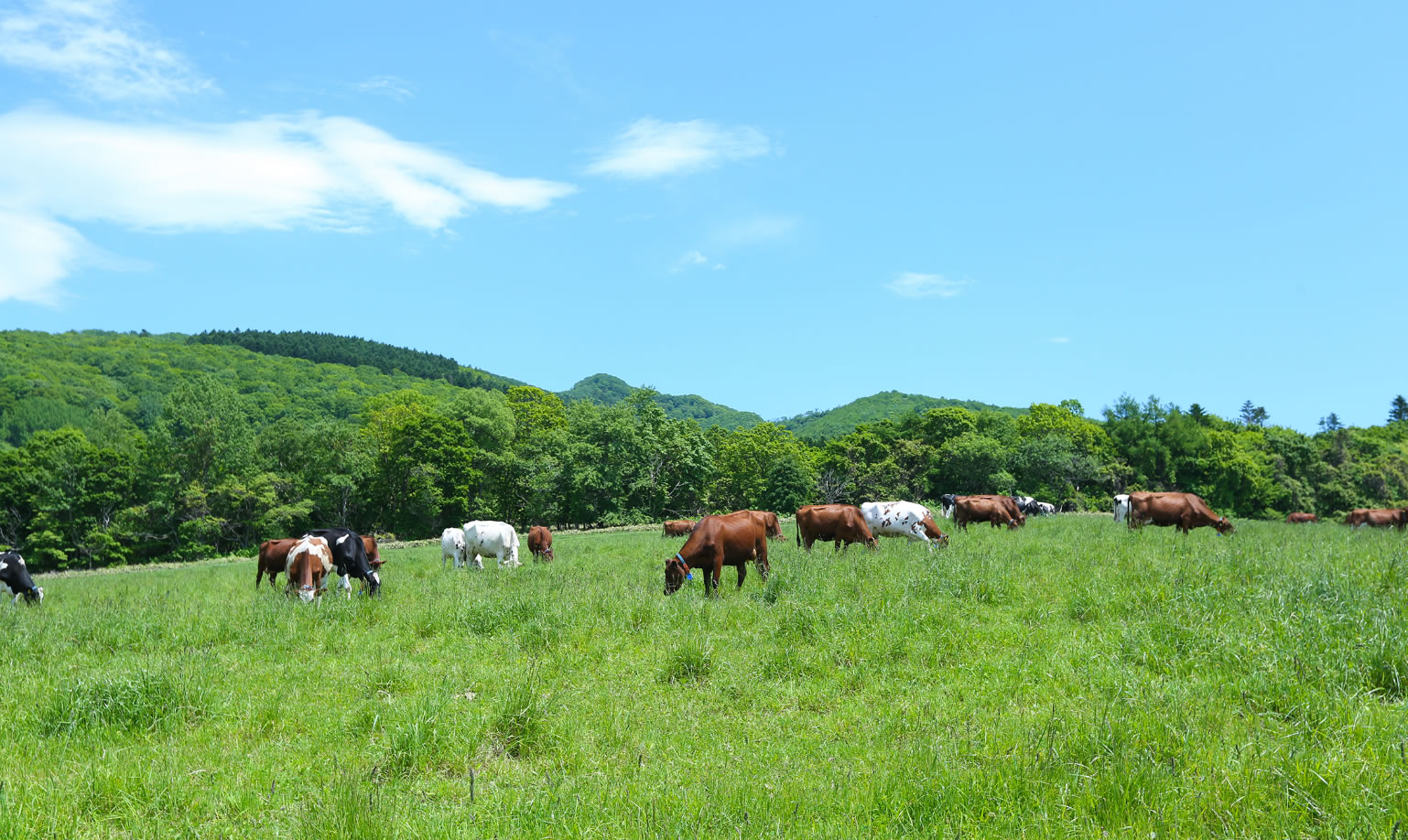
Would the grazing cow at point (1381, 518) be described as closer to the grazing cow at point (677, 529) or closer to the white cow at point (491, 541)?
the grazing cow at point (677, 529)

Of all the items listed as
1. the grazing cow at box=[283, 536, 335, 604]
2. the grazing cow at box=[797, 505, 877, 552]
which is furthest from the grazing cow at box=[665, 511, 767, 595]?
the grazing cow at box=[283, 536, 335, 604]

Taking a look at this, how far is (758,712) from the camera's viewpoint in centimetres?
Result: 673

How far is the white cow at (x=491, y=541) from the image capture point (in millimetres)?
24469

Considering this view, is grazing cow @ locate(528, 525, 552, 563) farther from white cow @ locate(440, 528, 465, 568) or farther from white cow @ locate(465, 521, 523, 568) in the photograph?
white cow @ locate(440, 528, 465, 568)

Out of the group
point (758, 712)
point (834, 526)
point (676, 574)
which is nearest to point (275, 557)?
point (676, 574)

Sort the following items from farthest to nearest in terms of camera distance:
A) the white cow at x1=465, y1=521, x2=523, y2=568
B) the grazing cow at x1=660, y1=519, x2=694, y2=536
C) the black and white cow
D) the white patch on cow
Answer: the grazing cow at x1=660, y1=519, x2=694, y2=536 < the white cow at x1=465, y1=521, x2=523, y2=568 < the white patch on cow < the black and white cow

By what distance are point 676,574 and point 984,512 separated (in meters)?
21.8

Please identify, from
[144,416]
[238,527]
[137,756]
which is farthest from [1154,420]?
[144,416]

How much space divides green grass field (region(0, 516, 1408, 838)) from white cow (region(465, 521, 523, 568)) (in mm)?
13041

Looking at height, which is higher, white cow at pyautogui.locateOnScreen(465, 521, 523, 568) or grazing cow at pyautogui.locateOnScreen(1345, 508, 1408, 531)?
grazing cow at pyautogui.locateOnScreen(1345, 508, 1408, 531)

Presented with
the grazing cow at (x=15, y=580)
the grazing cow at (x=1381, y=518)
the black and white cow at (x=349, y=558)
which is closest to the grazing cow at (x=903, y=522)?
the black and white cow at (x=349, y=558)

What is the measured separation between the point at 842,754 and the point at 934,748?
74 cm

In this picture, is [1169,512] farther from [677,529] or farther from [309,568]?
[309,568]

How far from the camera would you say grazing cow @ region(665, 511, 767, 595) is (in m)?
12.7
